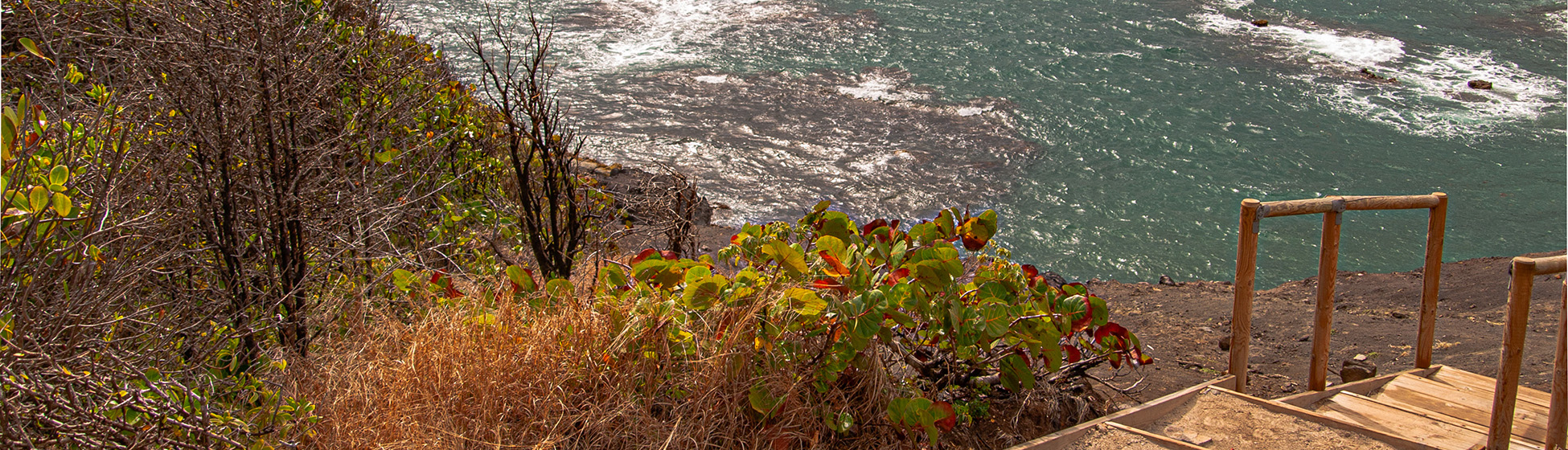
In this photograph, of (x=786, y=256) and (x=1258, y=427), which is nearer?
(x=786, y=256)

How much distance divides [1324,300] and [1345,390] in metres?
0.42

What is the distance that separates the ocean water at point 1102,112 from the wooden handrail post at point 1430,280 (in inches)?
138

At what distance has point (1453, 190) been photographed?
10281mm

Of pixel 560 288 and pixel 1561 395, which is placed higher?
pixel 560 288

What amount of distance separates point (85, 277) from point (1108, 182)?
9.33m

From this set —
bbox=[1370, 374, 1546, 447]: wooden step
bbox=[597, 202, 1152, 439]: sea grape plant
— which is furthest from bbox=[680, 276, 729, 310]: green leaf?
bbox=[1370, 374, 1546, 447]: wooden step

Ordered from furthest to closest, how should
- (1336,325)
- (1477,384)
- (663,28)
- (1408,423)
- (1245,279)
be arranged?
(663,28), (1336,325), (1477,384), (1245,279), (1408,423)

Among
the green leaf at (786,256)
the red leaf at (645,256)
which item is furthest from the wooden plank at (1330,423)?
the red leaf at (645,256)

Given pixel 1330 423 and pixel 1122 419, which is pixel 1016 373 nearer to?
pixel 1122 419

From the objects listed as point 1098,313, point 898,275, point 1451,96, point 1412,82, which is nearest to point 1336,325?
point 1098,313

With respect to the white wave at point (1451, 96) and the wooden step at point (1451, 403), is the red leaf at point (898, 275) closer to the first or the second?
the wooden step at point (1451, 403)

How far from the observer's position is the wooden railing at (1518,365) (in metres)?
3.72

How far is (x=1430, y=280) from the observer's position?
4949 millimetres

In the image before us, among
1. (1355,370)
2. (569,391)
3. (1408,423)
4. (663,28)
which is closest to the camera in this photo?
(569,391)
